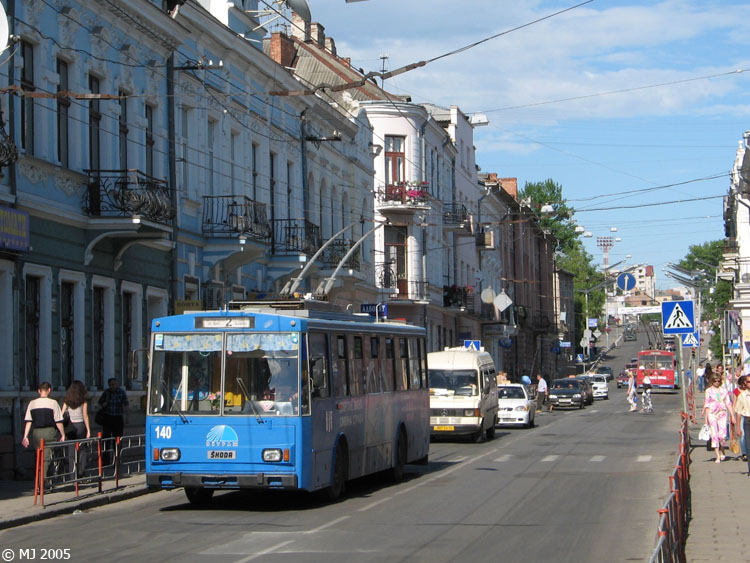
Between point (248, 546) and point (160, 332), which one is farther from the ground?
point (160, 332)

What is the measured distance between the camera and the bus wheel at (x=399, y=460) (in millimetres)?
21000

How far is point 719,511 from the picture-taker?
15.2 meters

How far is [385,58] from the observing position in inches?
2028

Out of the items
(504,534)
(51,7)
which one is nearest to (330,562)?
(504,534)

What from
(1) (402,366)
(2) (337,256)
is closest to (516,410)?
(2) (337,256)

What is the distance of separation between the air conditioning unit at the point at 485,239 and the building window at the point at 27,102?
50.8m

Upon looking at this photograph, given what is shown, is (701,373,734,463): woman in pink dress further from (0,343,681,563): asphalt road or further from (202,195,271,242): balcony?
(202,195,271,242): balcony

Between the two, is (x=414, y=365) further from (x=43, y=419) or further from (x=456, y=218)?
(x=456, y=218)

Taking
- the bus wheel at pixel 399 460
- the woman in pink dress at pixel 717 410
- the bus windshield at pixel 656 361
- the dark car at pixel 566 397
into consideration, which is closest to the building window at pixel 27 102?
the bus wheel at pixel 399 460

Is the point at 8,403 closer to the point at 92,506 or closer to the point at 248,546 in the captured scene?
the point at 92,506

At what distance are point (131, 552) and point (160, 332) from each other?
5053 mm

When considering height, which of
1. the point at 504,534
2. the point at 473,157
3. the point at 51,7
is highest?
the point at 473,157

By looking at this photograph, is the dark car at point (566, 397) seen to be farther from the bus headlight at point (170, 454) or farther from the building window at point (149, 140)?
the bus headlight at point (170, 454)

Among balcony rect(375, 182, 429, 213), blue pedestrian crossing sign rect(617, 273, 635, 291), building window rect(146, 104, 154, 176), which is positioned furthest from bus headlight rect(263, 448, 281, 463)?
blue pedestrian crossing sign rect(617, 273, 635, 291)
